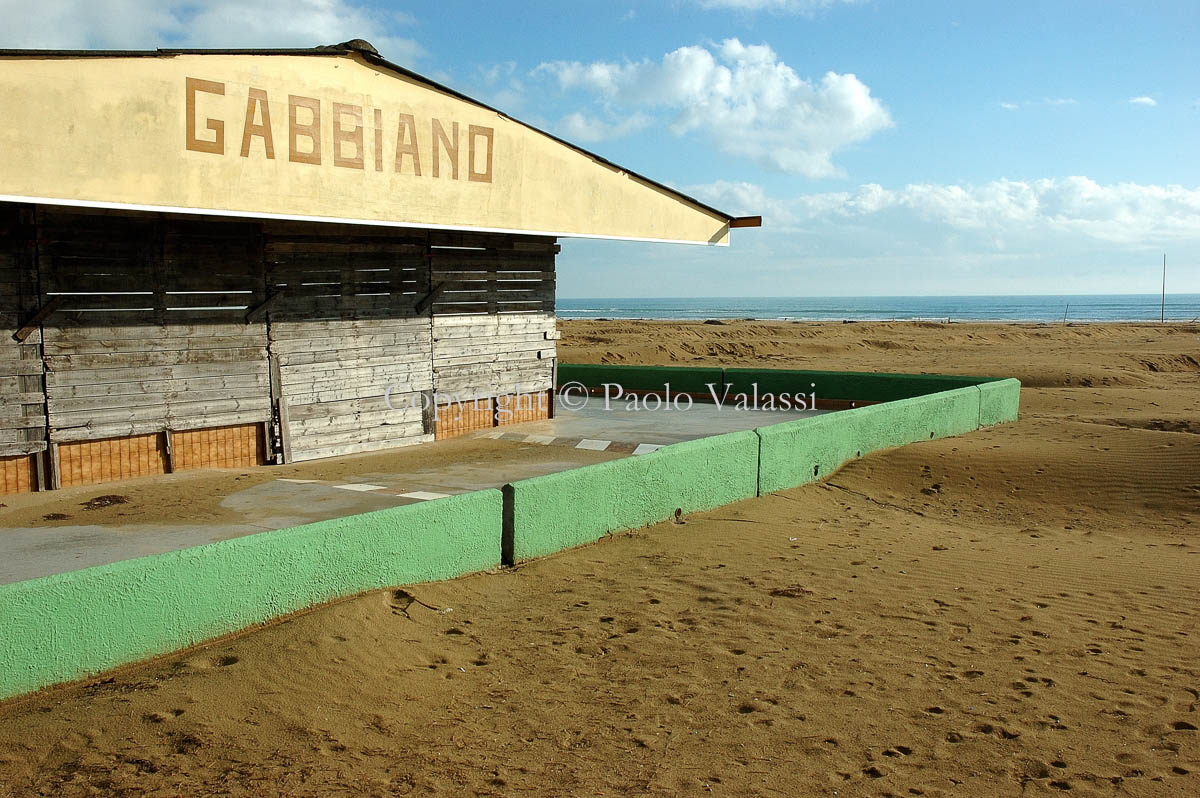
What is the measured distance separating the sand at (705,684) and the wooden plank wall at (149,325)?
20.0ft

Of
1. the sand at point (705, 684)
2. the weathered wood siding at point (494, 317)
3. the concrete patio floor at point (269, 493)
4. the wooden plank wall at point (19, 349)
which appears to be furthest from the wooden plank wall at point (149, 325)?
the sand at point (705, 684)

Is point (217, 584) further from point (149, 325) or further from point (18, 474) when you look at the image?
point (149, 325)

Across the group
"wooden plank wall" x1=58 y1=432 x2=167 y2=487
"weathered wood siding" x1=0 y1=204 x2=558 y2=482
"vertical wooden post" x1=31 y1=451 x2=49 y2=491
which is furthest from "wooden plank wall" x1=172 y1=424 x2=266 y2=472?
"vertical wooden post" x1=31 y1=451 x2=49 y2=491

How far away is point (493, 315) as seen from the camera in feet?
52.8

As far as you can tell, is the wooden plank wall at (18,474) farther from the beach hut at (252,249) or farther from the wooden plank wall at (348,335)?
the wooden plank wall at (348,335)

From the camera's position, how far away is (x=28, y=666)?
5051mm

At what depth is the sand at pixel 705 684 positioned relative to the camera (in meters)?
4.51

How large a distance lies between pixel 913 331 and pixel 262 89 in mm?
44331

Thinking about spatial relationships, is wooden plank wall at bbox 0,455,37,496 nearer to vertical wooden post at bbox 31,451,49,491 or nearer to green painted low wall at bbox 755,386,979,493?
vertical wooden post at bbox 31,451,49,491

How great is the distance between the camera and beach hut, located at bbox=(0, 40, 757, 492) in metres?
9.98

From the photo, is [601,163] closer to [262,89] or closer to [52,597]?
[262,89]

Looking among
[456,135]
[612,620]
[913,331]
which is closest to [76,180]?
[456,135]

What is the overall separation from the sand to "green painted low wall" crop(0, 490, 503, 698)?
0.52 ft

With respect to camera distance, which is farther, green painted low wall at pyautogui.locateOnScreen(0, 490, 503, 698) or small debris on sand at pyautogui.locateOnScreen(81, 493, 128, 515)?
small debris on sand at pyautogui.locateOnScreen(81, 493, 128, 515)
